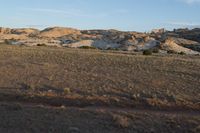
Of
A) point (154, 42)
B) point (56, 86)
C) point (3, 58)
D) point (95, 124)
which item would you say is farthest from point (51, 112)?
point (154, 42)

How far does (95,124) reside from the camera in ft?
58.0

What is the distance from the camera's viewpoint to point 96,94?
26.1m

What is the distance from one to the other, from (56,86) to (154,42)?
6760 centimetres

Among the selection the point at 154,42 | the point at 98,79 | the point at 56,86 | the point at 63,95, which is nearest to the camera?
the point at 63,95

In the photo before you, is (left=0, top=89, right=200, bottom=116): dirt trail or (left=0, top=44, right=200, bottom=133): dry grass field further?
(left=0, top=89, right=200, bottom=116): dirt trail

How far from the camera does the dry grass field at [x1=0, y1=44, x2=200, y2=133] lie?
58.1ft

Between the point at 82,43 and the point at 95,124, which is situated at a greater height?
the point at 95,124

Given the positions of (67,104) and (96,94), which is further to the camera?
(96,94)

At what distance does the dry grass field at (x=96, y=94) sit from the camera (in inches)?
698

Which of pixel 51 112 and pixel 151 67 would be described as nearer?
pixel 51 112

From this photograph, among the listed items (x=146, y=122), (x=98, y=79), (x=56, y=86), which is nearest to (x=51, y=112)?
(x=146, y=122)

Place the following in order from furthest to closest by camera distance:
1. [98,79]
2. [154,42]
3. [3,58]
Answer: [154,42]
[3,58]
[98,79]

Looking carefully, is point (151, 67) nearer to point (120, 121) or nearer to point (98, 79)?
point (98, 79)

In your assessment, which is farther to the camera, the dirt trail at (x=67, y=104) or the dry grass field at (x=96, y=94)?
the dirt trail at (x=67, y=104)
